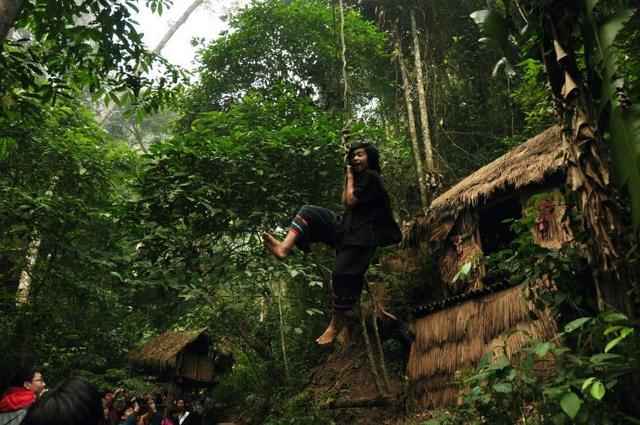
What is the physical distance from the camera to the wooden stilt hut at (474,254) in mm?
4895

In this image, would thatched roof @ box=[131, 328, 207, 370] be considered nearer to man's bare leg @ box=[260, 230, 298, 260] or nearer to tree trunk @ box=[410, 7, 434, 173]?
tree trunk @ box=[410, 7, 434, 173]

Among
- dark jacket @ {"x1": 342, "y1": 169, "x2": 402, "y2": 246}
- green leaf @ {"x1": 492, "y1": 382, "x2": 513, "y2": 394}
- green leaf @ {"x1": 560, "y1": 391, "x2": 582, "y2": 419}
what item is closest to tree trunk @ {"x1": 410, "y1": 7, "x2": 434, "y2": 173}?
dark jacket @ {"x1": 342, "y1": 169, "x2": 402, "y2": 246}

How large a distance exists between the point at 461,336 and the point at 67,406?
15.2 feet

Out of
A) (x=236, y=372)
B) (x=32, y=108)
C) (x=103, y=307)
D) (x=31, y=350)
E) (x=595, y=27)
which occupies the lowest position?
(x=236, y=372)

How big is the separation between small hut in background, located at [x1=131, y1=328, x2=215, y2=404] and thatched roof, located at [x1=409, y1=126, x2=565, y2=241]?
4587 mm

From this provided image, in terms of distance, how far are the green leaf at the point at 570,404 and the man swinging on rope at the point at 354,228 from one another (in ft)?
5.46

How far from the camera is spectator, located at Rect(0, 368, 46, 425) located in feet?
10.2

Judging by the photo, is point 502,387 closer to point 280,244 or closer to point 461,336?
point 280,244

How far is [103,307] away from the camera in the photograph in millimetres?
8562

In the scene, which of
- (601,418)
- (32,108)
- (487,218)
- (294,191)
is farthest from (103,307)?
(601,418)

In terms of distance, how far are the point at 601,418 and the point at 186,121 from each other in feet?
31.6

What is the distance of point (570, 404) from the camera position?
6.59 feet

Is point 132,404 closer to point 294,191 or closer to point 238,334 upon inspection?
point 238,334

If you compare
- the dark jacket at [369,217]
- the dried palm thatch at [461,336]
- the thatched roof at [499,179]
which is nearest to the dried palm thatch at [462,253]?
the thatched roof at [499,179]
